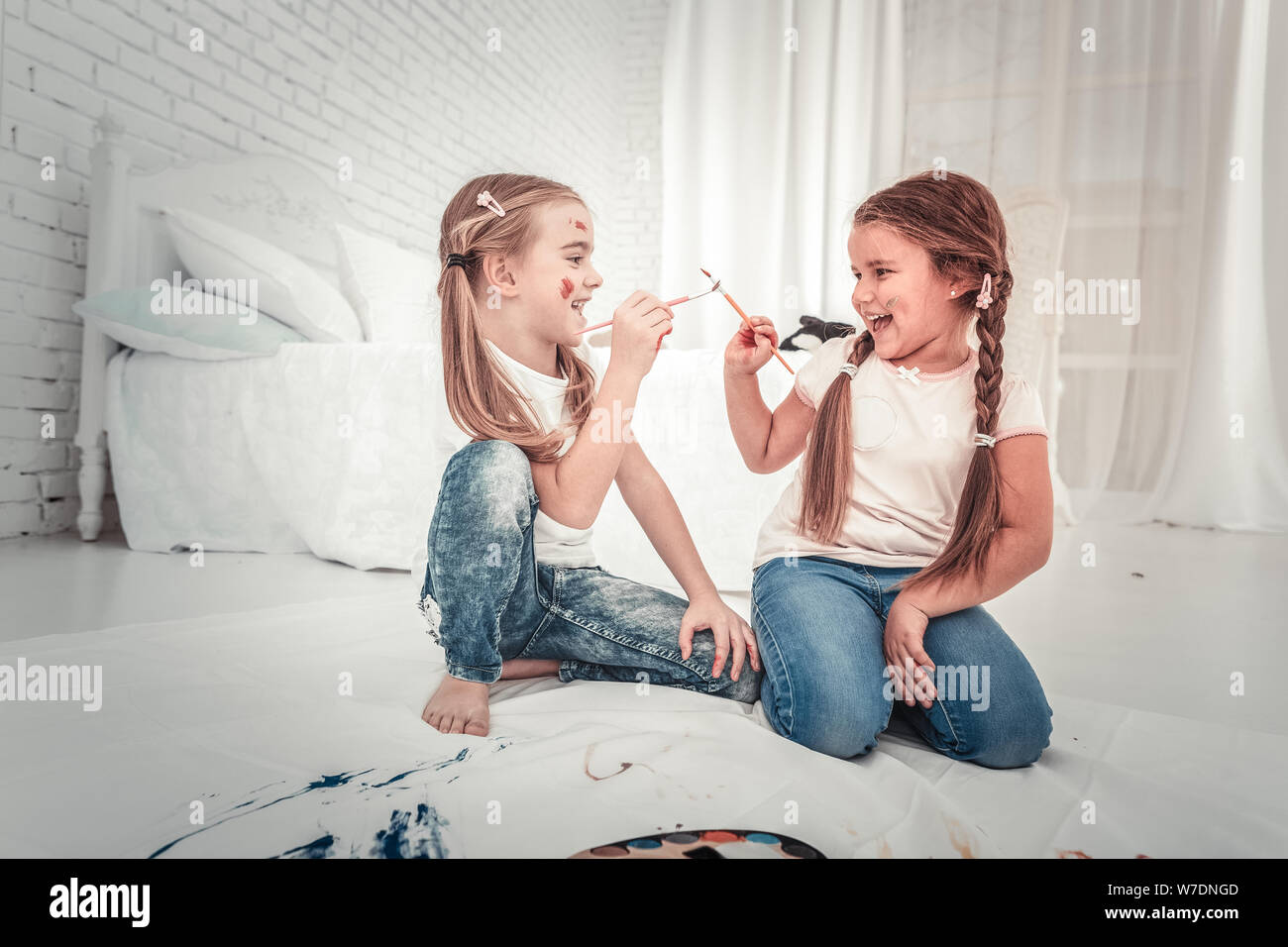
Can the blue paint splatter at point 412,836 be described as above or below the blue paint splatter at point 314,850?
above

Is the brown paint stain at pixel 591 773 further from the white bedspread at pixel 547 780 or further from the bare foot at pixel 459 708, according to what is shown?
the bare foot at pixel 459 708

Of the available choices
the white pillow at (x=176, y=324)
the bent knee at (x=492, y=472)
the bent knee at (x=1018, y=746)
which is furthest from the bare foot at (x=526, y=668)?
the white pillow at (x=176, y=324)

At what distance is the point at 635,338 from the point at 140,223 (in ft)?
5.72

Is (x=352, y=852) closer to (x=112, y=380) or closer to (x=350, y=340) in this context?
(x=350, y=340)

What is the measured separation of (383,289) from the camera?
88.2 inches

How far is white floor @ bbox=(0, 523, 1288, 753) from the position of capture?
1079 millimetres

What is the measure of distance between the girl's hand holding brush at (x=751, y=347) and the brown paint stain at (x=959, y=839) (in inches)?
18.3

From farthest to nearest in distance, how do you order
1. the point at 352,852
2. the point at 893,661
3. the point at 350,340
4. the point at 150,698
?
the point at 350,340, the point at 150,698, the point at 893,661, the point at 352,852

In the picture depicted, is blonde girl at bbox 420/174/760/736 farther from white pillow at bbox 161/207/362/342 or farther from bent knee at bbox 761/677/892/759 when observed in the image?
white pillow at bbox 161/207/362/342

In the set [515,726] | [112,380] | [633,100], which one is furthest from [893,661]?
[633,100]

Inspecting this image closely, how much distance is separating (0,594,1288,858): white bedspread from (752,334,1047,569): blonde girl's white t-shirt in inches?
7.9

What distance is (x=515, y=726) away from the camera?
0.82 m

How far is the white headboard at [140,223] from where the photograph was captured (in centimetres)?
189

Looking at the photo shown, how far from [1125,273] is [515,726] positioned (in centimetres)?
329
